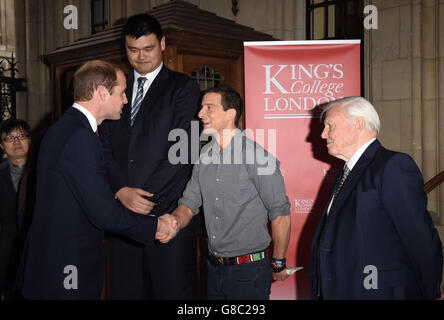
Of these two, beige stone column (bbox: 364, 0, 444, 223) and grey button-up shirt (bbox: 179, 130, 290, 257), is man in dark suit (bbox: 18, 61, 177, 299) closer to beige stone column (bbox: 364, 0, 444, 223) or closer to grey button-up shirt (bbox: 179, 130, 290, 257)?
grey button-up shirt (bbox: 179, 130, 290, 257)

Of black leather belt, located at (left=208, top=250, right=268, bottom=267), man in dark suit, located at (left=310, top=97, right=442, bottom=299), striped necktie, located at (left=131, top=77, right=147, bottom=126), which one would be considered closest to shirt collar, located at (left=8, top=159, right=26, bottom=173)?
striped necktie, located at (left=131, top=77, right=147, bottom=126)

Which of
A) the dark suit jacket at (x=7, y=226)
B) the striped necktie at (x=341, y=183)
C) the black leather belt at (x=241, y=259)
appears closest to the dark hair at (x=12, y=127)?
the dark suit jacket at (x=7, y=226)

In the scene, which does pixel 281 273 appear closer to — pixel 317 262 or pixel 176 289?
pixel 317 262

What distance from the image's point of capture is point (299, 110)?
12.8 ft

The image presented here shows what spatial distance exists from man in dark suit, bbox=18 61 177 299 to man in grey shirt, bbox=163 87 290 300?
0.73m

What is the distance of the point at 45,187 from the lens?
1979mm

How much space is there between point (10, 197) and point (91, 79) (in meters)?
1.82

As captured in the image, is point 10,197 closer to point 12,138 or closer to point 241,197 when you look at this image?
point 12,138

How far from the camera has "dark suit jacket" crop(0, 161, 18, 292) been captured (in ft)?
10.9

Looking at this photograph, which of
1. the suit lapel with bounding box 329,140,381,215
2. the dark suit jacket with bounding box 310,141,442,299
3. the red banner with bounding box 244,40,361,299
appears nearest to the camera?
the dark suit jacket with bounding box 310,141,442,299

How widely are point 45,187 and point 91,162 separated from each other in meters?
0.27

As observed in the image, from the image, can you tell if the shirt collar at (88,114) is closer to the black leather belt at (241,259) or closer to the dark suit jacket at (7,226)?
the black leather belt at (241,259)

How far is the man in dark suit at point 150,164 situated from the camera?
2725mm

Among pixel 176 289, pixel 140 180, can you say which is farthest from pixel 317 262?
pixel 140 180
